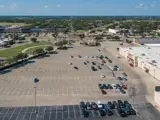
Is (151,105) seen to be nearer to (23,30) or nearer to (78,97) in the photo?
(78,97)

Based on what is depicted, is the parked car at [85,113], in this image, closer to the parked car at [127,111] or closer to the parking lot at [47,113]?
the parking lot at [47,113]

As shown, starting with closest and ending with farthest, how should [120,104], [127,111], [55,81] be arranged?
[127,111], [120,104], [55,81]

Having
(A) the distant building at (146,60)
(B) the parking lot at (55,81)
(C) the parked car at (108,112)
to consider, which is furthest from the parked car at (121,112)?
(A) the distant building at (146,60)

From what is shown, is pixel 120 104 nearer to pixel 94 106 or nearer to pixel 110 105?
pixel 110 105

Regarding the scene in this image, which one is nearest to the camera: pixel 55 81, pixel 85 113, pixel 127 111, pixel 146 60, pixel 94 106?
pixel 85 113

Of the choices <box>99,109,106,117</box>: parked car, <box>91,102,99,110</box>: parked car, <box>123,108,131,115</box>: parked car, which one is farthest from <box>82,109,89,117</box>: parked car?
<box>123,108,131,115</box>: parked car

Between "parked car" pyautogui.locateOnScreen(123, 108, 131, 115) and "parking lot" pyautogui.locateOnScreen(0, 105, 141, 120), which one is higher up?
"parked car" pyautogui.locateOnScreen(123, 108, 131, 115)

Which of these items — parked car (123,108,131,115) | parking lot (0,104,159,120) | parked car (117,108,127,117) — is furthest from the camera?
parked car (123,108,131,115)

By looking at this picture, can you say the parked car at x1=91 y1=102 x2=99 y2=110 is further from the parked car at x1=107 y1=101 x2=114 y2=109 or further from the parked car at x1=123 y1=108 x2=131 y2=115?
the parked car at x1=123 y1=108 x2=131 y2=115

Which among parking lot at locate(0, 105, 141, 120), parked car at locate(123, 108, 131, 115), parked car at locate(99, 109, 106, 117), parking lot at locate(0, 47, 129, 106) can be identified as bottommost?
parking lot at locate(0, 47, 129, 106)

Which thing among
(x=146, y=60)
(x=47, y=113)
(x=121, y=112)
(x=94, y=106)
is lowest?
(x=47, y=113)

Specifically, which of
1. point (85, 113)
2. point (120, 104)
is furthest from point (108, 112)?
point (120, 104)

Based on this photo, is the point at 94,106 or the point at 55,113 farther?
the point at 94,106

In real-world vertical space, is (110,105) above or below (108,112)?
below
